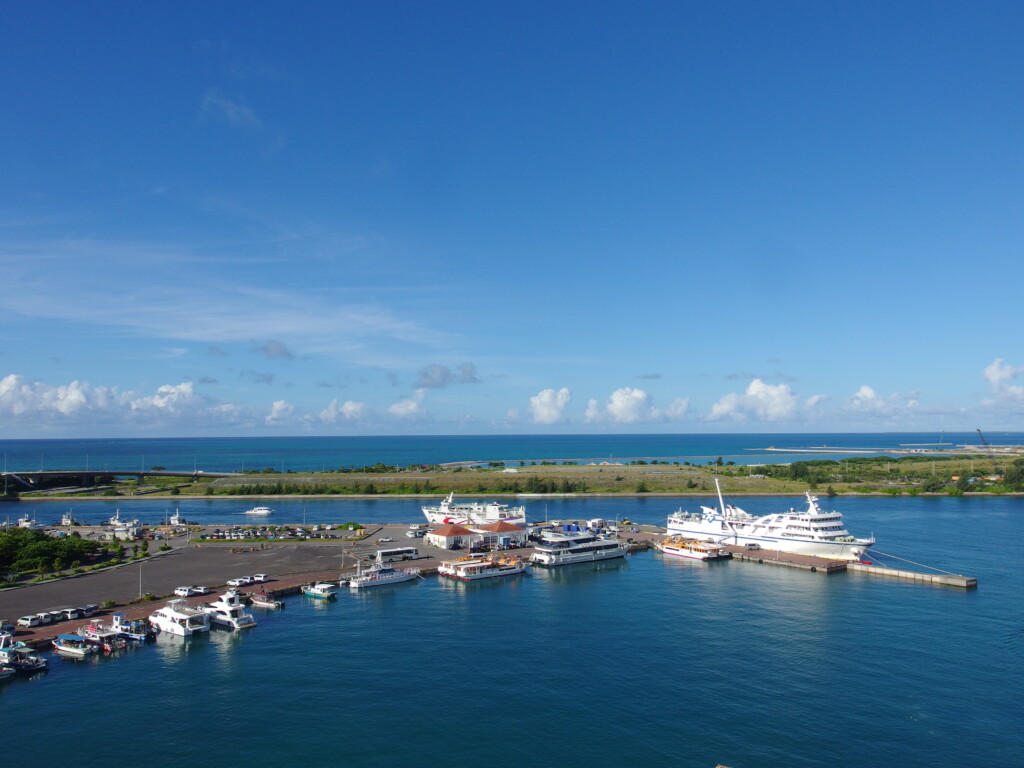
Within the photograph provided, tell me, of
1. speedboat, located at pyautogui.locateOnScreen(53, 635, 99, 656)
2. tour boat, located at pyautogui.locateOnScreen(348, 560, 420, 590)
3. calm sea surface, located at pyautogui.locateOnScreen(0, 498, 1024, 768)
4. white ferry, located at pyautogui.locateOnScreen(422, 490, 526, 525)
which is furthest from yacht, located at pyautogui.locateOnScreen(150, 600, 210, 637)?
white ferry, located at pyautogui.locateOnScreen(422, 490, 526, 525)

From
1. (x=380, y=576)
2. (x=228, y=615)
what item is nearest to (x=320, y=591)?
(x=380, y=576)

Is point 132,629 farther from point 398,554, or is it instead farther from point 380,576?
point 398,554

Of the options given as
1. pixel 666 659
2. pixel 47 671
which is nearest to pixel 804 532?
pixel 666 659

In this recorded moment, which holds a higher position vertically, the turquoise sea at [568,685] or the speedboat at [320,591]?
the speedboat at [320,591]

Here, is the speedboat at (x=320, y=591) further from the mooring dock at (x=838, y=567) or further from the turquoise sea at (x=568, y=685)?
the mooring dock at (x=838, y=567)

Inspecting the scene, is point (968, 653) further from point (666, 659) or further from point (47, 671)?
point (47, 671)

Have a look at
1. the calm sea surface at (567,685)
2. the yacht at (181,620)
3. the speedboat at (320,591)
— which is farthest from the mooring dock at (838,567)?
the yacht at (181,620)
